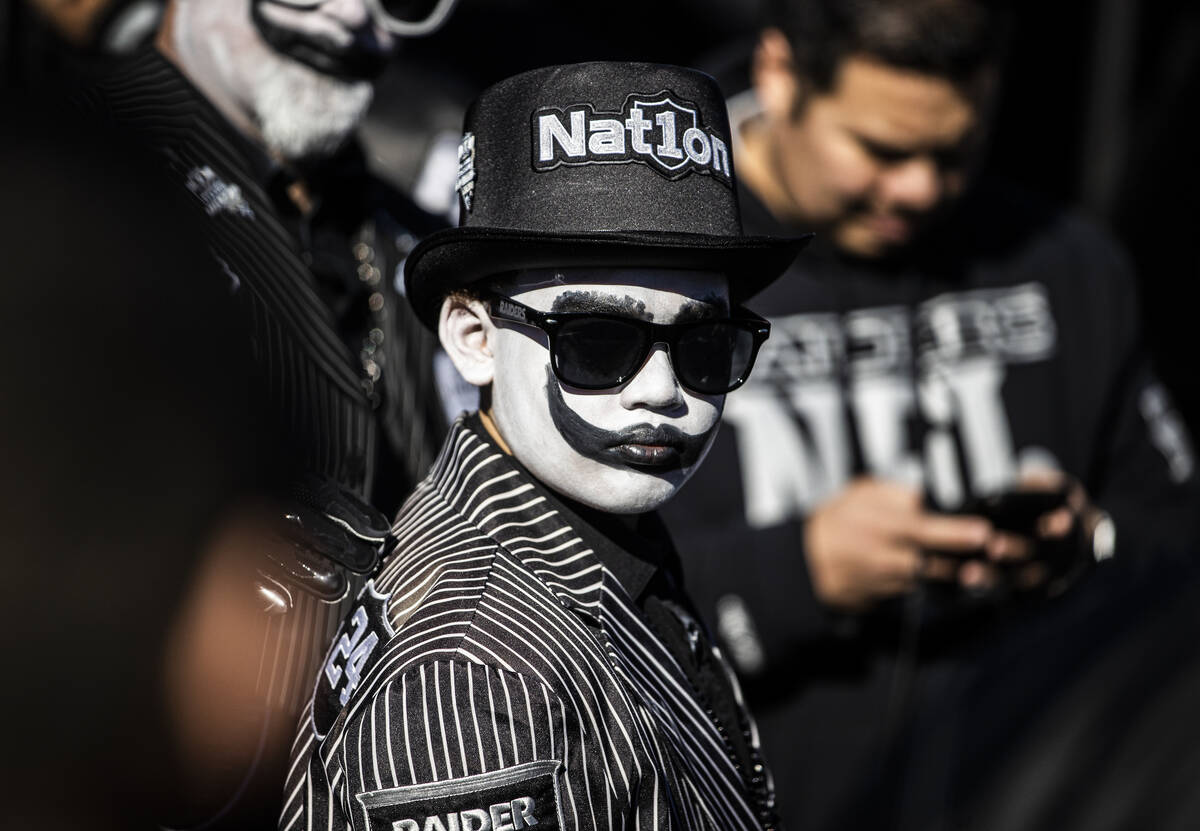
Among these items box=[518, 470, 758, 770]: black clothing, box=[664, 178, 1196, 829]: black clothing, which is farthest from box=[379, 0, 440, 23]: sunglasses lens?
box=[664, 178, 1196, 829]: black clothing

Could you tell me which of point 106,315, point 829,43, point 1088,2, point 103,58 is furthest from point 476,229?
point 1088,2

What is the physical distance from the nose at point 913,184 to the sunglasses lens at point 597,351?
1.99 metres

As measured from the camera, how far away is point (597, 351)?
4.96ft

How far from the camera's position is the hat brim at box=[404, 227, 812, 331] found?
1494mm

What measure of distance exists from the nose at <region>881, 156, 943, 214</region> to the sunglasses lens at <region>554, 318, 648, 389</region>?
1.99m

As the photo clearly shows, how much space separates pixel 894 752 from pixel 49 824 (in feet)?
6.16

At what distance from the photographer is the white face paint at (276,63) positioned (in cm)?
199

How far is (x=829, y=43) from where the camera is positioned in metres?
3.36

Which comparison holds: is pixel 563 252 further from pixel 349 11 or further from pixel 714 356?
pixel 349 11

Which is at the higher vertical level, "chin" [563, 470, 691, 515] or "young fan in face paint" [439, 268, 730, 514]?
"young fan in face paint" [439, 268, 730, 514]

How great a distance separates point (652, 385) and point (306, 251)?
28.5 inches

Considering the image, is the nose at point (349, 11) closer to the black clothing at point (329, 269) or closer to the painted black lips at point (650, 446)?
the black clothing at point (329, 269)

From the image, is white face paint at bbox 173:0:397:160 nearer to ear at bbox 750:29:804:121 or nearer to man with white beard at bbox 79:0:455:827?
man with white beard at bbox 79:0:455:827

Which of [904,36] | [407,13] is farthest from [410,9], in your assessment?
[904,36]
